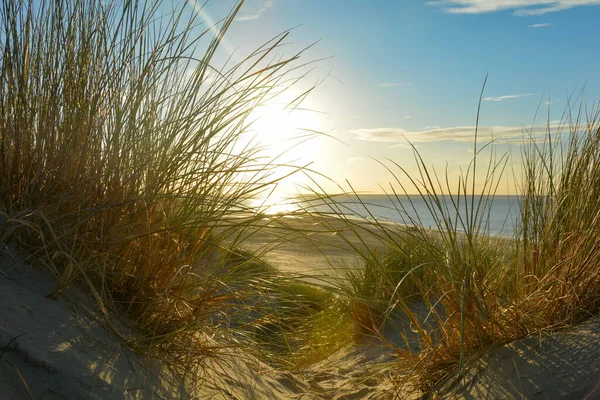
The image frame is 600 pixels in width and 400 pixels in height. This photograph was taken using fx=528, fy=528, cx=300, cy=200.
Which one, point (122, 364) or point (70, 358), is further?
point (122, 364)

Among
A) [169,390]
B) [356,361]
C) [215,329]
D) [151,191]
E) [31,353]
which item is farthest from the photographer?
[356,361]

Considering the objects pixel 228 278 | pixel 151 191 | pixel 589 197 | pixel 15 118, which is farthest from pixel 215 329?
pixel 589 197

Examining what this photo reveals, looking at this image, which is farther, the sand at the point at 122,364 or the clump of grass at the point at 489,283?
the clump of grass at the point at 489,283

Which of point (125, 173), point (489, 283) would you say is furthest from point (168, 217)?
point (489, 283)

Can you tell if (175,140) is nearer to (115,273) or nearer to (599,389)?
(115,273)

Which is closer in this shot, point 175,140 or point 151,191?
point 151,191

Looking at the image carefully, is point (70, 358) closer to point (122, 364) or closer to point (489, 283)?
point (122, 364)

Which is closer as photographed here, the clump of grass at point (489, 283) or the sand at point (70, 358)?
the sand at point (70, 358)

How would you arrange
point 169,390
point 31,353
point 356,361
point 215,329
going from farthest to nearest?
point 356,361
point 215,329
point 169,390
point 31,353

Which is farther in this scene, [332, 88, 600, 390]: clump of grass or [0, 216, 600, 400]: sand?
[332, 88, 600, 390]: clump of grass

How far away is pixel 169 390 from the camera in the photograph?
61.5 inches

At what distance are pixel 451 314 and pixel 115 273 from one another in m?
1.15

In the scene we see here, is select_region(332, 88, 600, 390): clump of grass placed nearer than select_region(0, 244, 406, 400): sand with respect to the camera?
No

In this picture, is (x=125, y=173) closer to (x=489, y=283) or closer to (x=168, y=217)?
(x=168, y=217)
